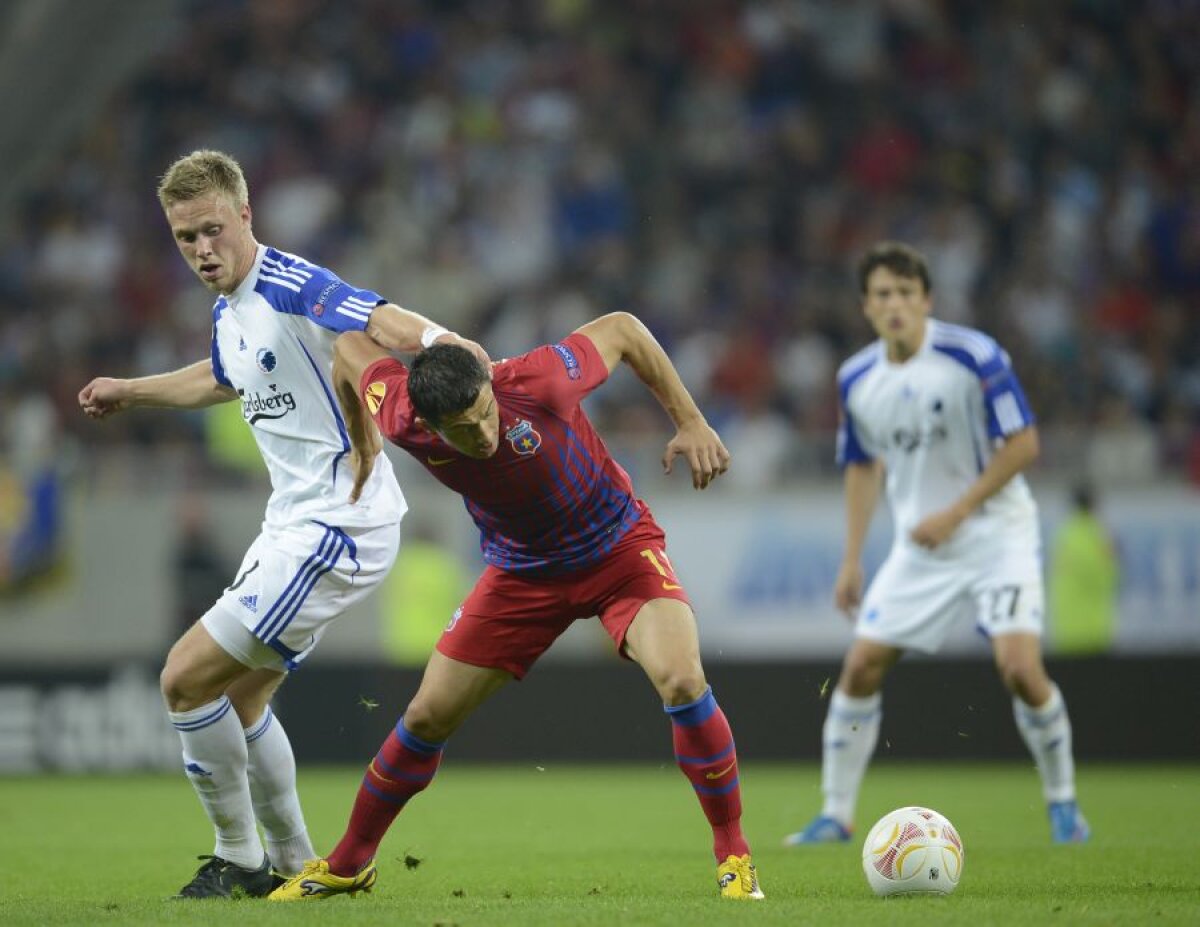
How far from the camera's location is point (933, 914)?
5430 millimetres

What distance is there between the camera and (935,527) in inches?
330

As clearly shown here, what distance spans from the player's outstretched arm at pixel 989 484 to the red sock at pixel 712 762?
8.98 ft

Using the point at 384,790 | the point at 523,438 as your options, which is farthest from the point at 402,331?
the point at 384,790

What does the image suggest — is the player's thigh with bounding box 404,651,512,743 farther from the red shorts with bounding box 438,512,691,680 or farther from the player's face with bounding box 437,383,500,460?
the player's face with bounding box 437,383,500,460

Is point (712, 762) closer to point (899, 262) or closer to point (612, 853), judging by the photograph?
point (612, 853)

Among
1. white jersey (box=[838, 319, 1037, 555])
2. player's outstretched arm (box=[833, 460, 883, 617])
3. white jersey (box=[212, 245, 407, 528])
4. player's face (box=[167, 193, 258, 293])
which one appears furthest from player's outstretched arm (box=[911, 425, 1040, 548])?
player's face (box=[167, 193, 258, 293])

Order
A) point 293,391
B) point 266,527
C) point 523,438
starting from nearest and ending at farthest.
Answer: point 523,438, point 293,391, point 266,527

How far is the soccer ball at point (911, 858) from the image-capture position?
6.05 meters

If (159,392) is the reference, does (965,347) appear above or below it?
above

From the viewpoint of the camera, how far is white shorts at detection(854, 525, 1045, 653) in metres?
8.52

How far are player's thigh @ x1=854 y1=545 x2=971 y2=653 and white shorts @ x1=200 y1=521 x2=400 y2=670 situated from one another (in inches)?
120

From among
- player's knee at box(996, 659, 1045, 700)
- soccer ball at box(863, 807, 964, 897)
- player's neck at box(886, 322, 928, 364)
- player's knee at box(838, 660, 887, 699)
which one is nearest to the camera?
soccer ball at box(863, 807, 964, 897)

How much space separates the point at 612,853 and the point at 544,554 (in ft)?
8.26

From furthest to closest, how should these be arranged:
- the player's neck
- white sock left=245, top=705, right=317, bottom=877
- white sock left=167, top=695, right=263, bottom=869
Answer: the player's neck, white sock left=245, top=705, right=317, bottom=877, white sock left=167, top=695, right=263, bottom=869
